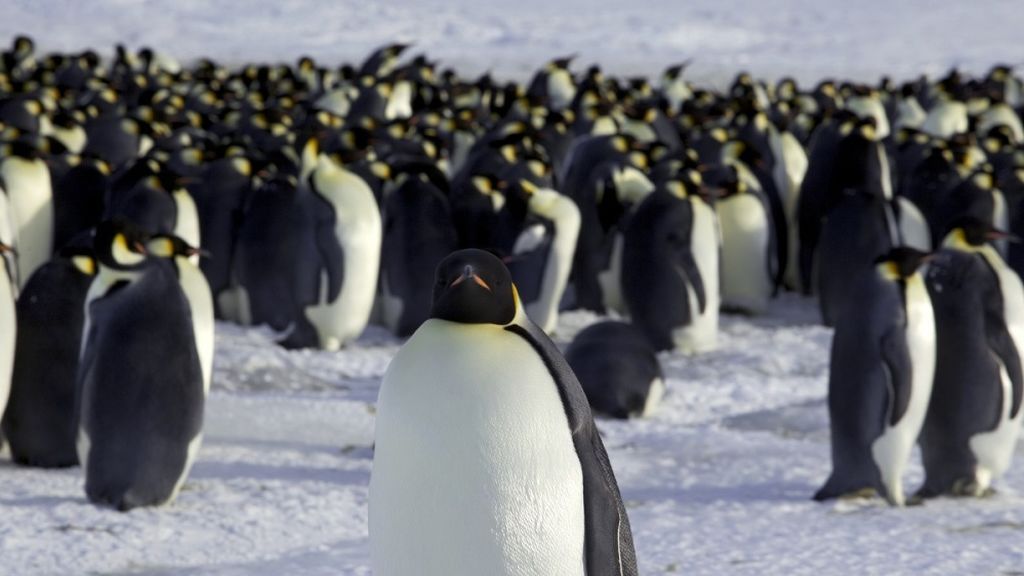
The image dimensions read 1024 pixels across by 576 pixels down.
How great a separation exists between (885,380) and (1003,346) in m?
0.46

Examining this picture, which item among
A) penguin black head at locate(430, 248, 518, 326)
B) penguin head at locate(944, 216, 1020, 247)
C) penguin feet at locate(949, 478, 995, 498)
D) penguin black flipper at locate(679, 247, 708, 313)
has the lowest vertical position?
penguin feet at locate(949, 478, 995, 498)

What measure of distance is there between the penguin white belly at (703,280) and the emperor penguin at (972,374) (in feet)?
8.00

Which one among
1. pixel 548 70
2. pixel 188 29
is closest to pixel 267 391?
pixel 548 70

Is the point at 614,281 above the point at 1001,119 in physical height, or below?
below

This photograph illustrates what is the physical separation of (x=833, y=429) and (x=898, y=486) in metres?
0.25

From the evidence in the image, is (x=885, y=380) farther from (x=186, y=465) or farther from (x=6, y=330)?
(x=6, y=330)

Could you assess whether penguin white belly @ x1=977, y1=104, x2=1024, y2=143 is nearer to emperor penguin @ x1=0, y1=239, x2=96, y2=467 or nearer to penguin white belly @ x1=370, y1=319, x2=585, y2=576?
emperor penguin @ x1=0, y1=239, x2=96, y2=467

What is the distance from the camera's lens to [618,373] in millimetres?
5875

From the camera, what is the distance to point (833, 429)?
473 centimetres

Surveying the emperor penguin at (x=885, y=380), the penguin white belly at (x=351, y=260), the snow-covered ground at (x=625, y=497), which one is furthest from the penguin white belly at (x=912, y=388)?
the penguin white belly at (x=351, y=260)

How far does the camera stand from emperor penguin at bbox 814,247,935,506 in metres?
4.62

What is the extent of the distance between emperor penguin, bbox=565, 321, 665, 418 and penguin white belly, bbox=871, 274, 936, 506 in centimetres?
139

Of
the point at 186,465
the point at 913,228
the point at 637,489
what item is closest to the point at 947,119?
the point at 913,228

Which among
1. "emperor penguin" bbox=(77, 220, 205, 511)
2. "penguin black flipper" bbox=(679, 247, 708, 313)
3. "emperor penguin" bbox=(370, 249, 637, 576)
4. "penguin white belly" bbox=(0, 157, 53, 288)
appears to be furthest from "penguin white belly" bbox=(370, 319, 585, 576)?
"penguin white belly" bbox=(0, 157, 53, 288)
